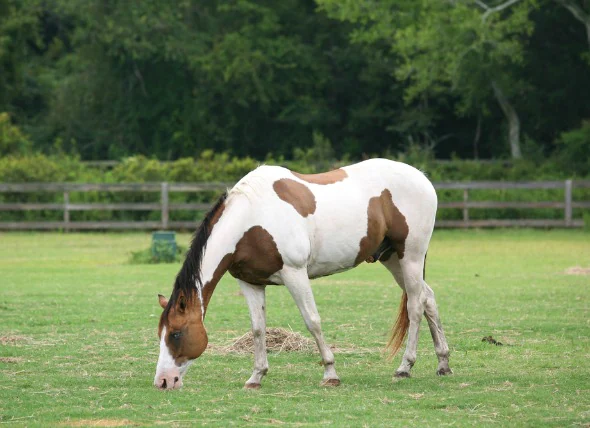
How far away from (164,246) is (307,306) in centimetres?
1399

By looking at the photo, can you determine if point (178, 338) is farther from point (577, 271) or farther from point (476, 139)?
point (476, 139)

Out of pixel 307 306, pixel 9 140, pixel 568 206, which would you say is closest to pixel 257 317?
pixel 307 306

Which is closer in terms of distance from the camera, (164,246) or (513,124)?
(164,246)

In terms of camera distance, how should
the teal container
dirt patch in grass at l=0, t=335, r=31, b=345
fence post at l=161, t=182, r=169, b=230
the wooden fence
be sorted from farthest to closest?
fence post at l=161, t=182, r=169, b=230 < the wooden fence < the teal container < dirt patch in grass at l=0, t=335, r=31, b=345

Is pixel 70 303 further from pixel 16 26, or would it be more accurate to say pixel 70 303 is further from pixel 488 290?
pixel 16 26

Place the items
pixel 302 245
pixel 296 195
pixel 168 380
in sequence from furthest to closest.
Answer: pixel 296 195 < pixel 302 245 < pixel 168 380

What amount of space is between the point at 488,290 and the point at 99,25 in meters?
40.4

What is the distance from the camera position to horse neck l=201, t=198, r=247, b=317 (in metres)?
8.81

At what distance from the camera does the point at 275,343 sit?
11047mm

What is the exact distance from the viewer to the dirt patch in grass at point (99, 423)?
7328 millimetres

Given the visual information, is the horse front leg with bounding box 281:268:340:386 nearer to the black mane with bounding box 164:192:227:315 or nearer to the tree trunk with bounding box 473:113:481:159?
the black mane with bounding box 164:192:227:315

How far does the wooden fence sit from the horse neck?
21.3m

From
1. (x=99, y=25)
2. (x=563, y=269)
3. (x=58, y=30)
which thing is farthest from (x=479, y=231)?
(x=58, y=30)

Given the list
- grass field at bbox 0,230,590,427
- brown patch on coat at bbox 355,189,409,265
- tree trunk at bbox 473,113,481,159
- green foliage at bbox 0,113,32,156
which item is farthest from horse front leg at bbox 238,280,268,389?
tree trunk at bbox 473,113,481,159
